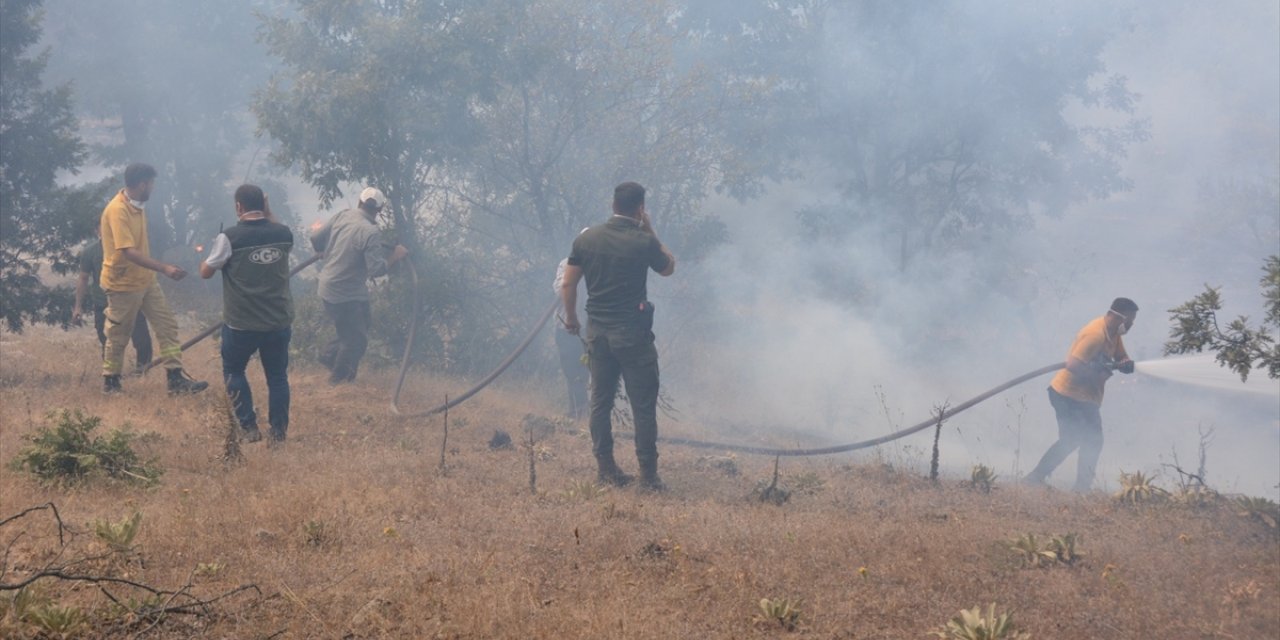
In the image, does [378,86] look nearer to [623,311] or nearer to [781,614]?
[623,311]

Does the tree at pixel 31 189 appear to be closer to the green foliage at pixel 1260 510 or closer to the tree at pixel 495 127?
the tree at pixel 495 127

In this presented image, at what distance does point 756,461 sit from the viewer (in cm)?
877

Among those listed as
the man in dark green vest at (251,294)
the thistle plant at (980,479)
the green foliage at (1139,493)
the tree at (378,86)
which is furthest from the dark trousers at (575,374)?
the green foliage at (1139,493)

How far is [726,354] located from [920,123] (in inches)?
225

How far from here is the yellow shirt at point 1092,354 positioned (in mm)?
8578

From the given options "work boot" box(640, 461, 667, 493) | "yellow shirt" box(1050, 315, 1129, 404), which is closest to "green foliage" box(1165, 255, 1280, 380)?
"yellow shirt" box(1050, 315, 1129, 404)

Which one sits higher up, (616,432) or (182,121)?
(182,121)

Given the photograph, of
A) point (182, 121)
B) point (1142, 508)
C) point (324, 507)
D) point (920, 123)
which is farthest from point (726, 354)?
point (182, 121)

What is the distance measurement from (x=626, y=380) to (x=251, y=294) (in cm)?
260

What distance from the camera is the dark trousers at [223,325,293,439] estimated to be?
6836 mm

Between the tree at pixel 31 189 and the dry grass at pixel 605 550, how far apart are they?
304cm

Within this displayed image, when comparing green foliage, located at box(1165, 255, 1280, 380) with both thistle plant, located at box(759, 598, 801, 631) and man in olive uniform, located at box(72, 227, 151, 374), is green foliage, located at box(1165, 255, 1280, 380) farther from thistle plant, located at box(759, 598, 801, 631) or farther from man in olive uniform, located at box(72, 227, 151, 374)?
man in olive uniform, located at box(72, 227, 151, 374)

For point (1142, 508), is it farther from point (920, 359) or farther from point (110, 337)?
point (920, 359)

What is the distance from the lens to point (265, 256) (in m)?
6.82
